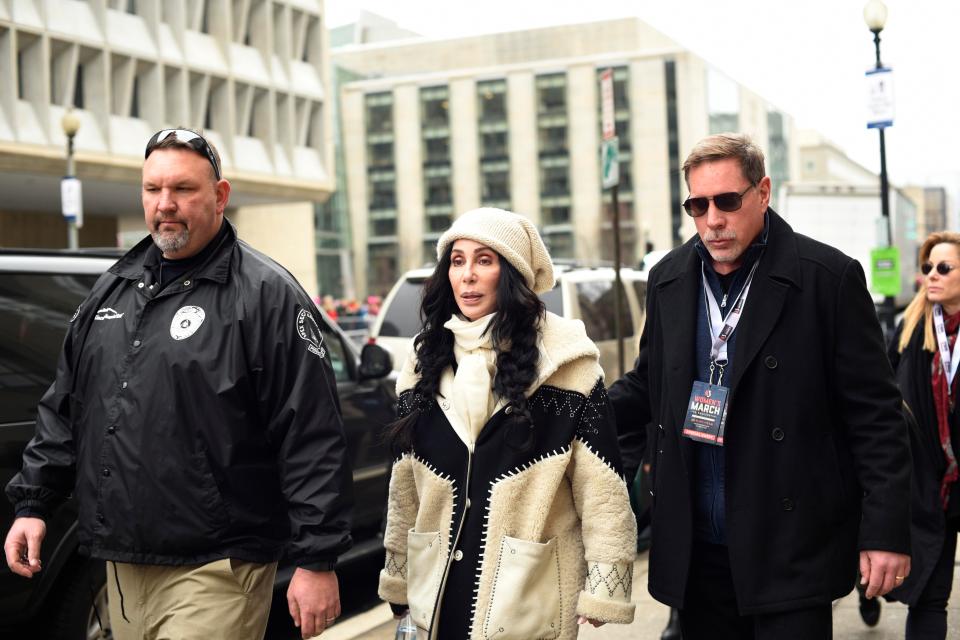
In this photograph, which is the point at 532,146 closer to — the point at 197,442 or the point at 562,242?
the point at 562,242

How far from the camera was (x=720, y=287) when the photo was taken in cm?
353

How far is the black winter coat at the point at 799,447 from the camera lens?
3.23 m

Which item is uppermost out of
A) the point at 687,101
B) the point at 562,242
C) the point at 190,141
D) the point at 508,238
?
the point at 687,101

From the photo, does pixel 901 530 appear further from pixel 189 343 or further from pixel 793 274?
pixel 189 343

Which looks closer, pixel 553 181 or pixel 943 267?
pixel 943 267

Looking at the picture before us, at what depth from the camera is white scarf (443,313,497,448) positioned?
10.5 feet

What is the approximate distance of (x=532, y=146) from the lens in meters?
97.3

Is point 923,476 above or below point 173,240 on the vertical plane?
below

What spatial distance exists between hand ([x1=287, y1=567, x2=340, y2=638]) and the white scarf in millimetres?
541

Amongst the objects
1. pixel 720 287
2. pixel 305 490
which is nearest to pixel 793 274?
pixel 720 287

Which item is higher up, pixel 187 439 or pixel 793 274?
pixel 793 274

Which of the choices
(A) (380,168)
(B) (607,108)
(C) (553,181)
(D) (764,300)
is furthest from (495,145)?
(D) (764,300)

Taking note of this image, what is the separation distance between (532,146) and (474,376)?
95325mm

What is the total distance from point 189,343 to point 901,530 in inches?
80.1
